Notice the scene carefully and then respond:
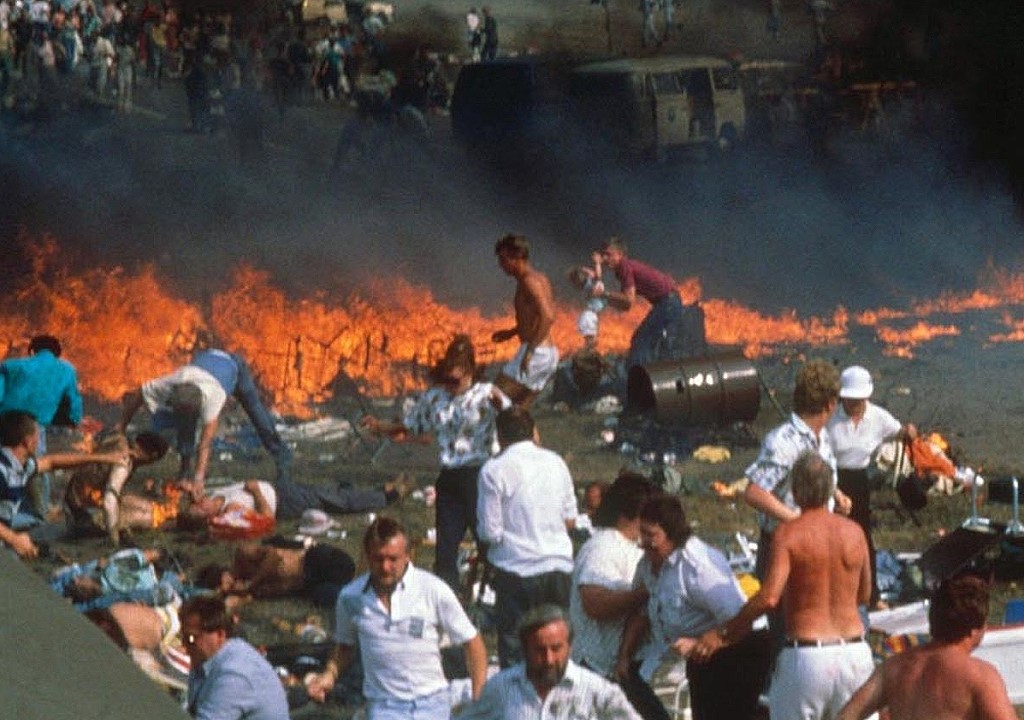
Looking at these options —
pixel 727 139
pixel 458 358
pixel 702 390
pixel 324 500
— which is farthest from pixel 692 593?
pixel 727 139

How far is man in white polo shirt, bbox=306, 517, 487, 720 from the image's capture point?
927cm

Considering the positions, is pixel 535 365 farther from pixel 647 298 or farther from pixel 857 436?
pixel 857 436

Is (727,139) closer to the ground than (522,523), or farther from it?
farther from it

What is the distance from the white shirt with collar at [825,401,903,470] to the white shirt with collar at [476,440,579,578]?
1.80 metres

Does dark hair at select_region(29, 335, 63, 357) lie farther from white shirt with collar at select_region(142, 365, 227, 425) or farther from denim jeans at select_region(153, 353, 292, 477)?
denim jeans at select_region(153, 353, 292, 477)

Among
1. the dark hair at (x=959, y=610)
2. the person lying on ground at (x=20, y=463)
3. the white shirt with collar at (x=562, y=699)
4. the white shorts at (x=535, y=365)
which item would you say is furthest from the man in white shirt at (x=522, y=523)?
the white shorts at (x=535, y=365)

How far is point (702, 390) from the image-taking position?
15.3 meters

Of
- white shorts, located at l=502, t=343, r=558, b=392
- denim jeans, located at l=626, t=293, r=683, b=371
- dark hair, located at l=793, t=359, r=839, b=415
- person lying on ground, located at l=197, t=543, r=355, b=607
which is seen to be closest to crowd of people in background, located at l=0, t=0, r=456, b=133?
denim jeans, located at l=626, t=293, r=683, b=371

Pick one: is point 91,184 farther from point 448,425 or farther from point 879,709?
point 879,709

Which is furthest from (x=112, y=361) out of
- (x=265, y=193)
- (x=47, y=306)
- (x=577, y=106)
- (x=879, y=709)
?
(x=879, y=709)

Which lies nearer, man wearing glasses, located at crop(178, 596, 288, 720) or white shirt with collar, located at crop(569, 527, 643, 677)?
man wearing glasses, located at crop(178, 596, 288, 720)

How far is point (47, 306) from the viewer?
55.8ft

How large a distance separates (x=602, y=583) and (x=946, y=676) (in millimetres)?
1760

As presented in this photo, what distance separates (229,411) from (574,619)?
263 inches
